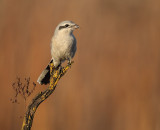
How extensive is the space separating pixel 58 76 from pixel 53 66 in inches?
21.8

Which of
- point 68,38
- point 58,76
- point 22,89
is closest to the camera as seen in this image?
point 22,89

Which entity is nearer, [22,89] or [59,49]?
[22,89]

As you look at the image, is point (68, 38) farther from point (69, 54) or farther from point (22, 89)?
point (22, 89)

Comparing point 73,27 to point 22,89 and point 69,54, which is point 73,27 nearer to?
point 69,54

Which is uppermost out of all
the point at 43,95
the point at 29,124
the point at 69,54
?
the point at 69,54

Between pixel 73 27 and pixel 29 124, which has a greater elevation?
pixel 73 27

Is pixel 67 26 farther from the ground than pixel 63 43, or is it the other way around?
pixel 67 26

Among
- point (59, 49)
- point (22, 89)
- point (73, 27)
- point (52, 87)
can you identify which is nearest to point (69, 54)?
point (59, 49)

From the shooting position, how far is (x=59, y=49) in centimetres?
395

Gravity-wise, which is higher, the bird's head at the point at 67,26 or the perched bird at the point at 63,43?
the bird's head at the point at 67,26

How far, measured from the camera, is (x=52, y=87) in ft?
10.5

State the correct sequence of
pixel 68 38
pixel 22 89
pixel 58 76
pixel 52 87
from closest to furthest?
pixel 22 89
pixel 52 87
pixel 58 76
pixel 68 38

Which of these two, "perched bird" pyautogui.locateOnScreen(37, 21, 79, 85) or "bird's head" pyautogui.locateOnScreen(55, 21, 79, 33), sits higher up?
"bird's head" pyautogui.locateOnScreen(55, 21, 79, 33)

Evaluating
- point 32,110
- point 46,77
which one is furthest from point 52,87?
point 46,77
